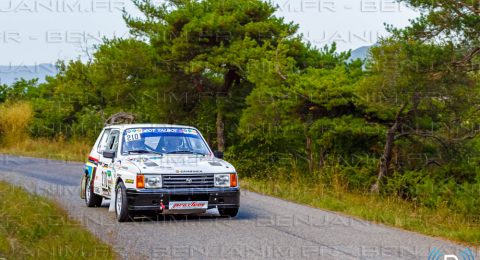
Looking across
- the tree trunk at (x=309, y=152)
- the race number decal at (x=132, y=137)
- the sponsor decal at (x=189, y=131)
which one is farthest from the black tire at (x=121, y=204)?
the tree trunk at (x=309, y=152)

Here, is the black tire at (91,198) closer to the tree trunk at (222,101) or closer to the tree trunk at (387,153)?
the tree trunk at (387,153)

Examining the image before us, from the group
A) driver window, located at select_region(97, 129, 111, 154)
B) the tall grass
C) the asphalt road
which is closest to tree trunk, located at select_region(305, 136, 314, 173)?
the asphalt road

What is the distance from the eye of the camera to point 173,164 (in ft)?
36.6

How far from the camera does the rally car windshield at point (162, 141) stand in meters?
12.2

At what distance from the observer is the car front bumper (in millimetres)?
10719

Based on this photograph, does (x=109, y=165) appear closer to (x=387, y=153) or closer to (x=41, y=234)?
(x=41, y=234)

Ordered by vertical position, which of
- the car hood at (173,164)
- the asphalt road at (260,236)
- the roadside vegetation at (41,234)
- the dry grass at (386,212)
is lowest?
the dry grass at (386,212)

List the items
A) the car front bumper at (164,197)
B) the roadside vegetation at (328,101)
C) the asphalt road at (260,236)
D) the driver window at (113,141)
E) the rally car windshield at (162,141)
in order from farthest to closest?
the roadside vegetation at (328,101)
the driver window at (113,141)
the rally car windshield at (162,141)
the car front bumper at (164,197)
the asphalt road at (260,236)

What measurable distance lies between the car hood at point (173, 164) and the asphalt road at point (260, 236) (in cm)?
89

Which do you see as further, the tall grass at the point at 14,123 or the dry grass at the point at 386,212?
the tall grass at the point at 14,123

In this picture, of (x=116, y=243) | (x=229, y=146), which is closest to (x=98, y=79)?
(x=229, y=146)

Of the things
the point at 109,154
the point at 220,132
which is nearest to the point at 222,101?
the point at 220,132

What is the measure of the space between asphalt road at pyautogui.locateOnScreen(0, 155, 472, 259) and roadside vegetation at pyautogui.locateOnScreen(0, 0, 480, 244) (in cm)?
97

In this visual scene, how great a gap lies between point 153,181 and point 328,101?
9.86 m
